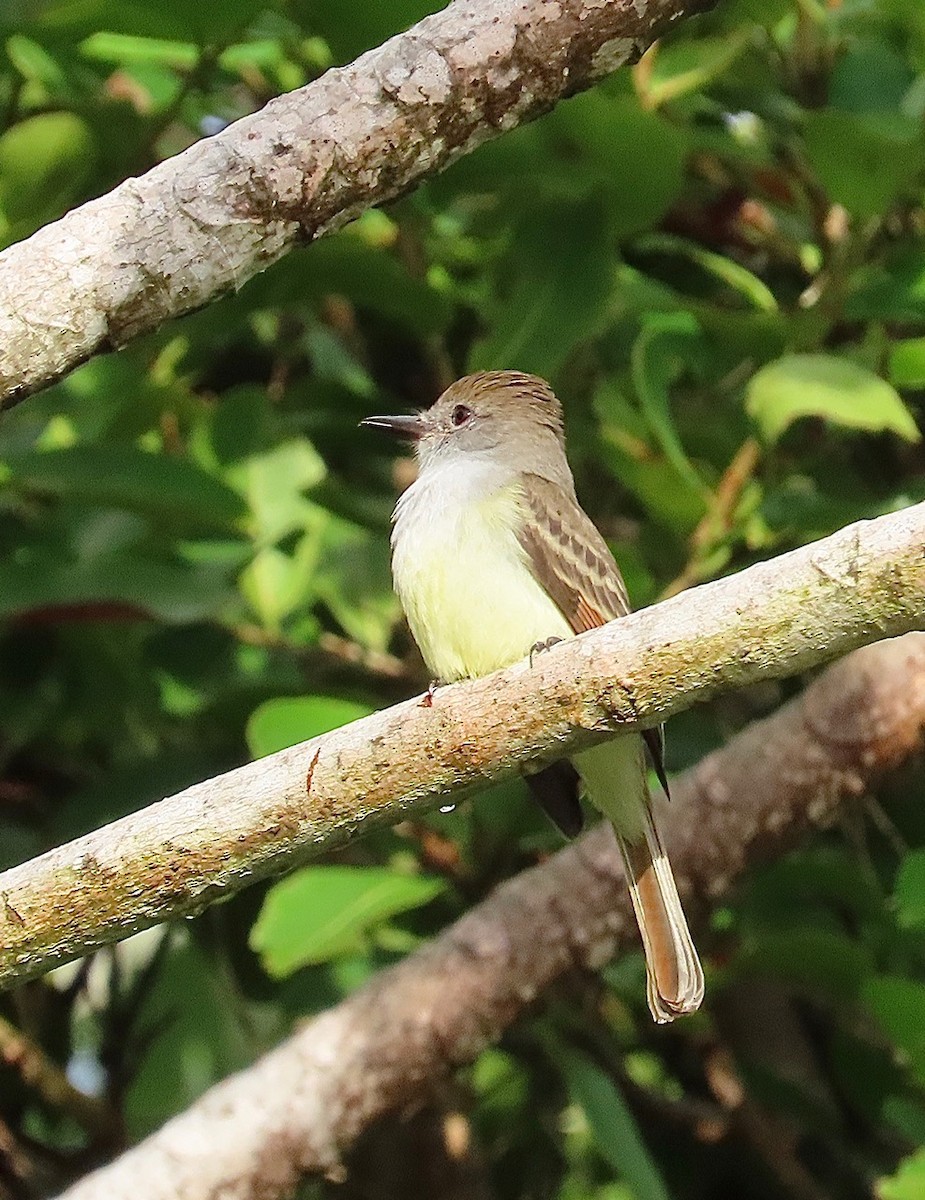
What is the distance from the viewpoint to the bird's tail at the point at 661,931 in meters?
2.81

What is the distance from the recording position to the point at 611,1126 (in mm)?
2922

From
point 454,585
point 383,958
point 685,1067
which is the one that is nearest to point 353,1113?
point 383,958

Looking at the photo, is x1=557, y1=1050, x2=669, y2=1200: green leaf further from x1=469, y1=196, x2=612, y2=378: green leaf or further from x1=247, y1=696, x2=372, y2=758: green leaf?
x1=469, y1=196, x2=612, y2=378: green leaf

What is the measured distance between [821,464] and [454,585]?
82 centimetres

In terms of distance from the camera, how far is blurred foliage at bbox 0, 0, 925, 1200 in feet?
9.29

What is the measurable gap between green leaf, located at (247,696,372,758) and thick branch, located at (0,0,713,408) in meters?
1.10

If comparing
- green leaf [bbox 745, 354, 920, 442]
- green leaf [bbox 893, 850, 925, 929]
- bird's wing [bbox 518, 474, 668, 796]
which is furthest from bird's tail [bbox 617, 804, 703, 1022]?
green leaf [bbox 745, 354, 920, 442]

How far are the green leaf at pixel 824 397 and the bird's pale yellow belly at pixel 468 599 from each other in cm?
55

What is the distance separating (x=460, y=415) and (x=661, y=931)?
4.09 feet

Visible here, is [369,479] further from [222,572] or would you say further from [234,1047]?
[234,1047]

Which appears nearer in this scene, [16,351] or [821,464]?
[16,351]

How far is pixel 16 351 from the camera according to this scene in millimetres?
1863

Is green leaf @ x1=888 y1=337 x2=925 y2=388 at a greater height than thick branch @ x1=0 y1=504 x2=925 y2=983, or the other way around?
green leaf @ x1=888 y1=337 x2=925 y2=388

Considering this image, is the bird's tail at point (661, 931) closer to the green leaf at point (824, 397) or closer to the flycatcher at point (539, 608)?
the flycatcher at point (539, 608)
